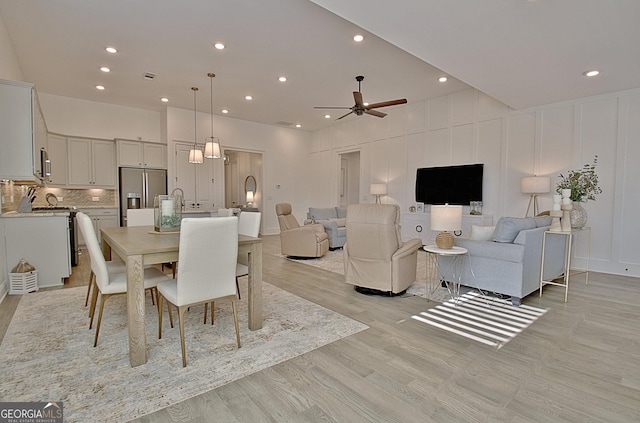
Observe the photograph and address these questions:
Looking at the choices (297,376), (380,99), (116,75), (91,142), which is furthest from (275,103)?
(297,376)

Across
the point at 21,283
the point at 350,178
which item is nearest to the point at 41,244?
the point at 21,283

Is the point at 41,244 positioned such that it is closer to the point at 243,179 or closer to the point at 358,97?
the point at 358,97

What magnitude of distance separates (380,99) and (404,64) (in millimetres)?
1843

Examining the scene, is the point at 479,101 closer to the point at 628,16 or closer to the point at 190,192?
the point at 628,16

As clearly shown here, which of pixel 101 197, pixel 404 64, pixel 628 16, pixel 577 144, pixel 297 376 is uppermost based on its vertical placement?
pixel 404 64

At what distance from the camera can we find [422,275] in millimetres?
4590

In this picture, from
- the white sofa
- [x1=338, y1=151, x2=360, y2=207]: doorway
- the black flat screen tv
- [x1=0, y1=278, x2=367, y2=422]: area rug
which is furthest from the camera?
[x1=338, y1=151, x2=360, y2=207]: doorway

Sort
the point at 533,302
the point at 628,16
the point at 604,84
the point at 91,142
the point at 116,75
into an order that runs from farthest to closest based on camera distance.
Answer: the point at 91,142
the point at 116,75
the point at 604,84
the point at 533,302
the point at 628,16

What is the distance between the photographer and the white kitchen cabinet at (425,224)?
239 inches

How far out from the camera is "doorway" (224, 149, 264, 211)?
9.69m

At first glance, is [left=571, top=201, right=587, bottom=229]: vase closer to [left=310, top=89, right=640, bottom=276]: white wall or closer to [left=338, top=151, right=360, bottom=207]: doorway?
[left=310, top=89, right=640, bottom=276]: white wall

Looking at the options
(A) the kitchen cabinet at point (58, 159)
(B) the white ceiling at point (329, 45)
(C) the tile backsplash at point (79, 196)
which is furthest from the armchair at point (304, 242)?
(A) the kitchen cabinet at point (58, 159)

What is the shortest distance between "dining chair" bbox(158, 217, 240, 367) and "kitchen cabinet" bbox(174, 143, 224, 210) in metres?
5.92

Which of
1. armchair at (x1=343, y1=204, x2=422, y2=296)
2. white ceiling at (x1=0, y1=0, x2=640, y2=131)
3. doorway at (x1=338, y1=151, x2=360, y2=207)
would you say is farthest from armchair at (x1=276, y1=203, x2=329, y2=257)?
doorway at (x1=338, y1=151, x2=360, y2=207)
